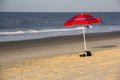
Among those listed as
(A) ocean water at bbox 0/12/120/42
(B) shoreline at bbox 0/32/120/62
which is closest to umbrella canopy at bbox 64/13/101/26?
(B) shoreline at bbox 0/32/120/62

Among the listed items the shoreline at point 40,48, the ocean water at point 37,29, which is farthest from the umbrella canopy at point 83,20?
the ocean water at point 37,29

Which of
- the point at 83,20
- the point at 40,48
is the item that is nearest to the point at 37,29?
the point at 40,48

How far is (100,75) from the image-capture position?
880 centimetres

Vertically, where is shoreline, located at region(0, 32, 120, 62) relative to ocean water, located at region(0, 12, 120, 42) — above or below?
above

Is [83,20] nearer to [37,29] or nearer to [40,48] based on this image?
[40,48]

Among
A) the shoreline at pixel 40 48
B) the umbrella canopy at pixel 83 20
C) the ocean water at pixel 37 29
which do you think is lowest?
the ocean water at pixel 37 29

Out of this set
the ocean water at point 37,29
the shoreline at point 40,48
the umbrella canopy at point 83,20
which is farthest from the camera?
the ocean water at point 37,29

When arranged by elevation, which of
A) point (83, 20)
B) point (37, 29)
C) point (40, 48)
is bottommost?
point (37, 29)

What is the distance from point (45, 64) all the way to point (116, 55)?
8.83 ft

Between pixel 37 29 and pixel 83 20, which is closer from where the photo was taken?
pixel 83 20

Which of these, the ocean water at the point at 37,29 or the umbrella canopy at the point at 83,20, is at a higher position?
the umbrella canopy at the point at 83,20

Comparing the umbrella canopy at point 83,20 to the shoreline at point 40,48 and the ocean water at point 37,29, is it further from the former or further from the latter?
the ocean water at point 37,29

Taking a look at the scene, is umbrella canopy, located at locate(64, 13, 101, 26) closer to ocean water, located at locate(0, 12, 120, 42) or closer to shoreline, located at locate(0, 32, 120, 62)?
shoreline, located at locate(0, 32, 120, 62)

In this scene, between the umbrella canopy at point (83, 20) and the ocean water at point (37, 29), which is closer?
the umbrella canopy at point (83, 20)
